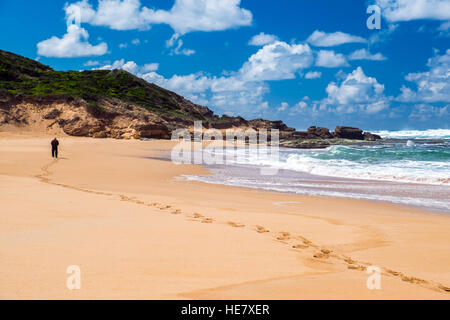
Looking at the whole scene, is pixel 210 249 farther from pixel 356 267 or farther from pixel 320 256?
pixel 356 267

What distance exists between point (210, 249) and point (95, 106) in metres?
43.0

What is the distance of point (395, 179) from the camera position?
14281 millimetres

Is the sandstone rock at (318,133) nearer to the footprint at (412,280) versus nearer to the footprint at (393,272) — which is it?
the footprint at (393,272)

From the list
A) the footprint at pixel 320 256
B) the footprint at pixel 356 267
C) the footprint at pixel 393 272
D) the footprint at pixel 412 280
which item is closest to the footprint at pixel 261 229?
the footprint at pixel 320 256

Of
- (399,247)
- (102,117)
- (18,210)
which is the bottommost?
(399,247)

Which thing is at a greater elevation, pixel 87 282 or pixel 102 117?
pixel 102 117

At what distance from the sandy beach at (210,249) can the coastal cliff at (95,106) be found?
36139 mm

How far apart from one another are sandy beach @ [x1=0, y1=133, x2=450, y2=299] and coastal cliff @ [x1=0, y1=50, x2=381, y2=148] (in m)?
36.1

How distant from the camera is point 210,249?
4016 mm

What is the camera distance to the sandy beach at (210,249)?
2854 millimetres
